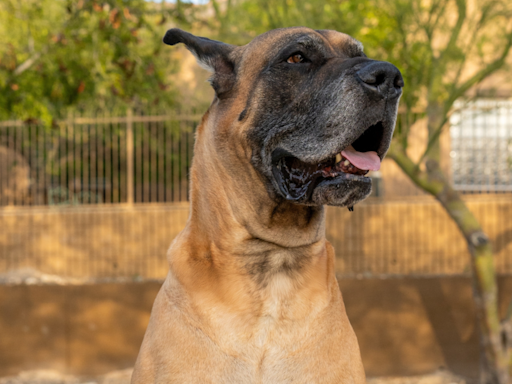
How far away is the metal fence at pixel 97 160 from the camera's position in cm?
838

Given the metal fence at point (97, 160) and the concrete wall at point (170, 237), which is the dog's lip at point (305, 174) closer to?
the concrete wall at point (170, 237)

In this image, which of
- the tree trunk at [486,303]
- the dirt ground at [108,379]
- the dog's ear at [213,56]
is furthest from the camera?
the dirt ground at [108,379]

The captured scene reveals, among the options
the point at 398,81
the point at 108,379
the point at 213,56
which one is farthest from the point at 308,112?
the point at 108,379

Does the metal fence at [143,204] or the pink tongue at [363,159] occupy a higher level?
the pink tongue at [363,159]

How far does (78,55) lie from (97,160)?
1710mm

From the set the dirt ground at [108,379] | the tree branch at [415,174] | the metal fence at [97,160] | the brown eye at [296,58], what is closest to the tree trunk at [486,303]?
the tree branch at [415,174]

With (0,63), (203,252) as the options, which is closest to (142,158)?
(0,63)

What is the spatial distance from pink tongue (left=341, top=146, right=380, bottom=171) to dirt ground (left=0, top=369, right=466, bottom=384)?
3557 mm

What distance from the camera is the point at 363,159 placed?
2.36 m

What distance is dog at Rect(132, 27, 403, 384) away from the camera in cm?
227

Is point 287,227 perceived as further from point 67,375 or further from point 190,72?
point 190,72

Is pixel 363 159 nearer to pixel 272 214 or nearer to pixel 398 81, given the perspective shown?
pixel 398 81

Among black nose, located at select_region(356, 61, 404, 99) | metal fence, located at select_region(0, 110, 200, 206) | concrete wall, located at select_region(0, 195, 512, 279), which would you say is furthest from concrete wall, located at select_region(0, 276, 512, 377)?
black nose, located at select_region(356, 61, 404, 99)

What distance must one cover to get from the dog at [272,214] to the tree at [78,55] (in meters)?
3.08
